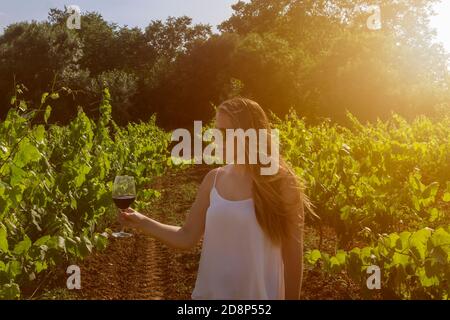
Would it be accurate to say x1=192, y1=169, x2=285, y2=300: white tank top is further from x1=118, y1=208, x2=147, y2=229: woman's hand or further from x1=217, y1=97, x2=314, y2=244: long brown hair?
x1=118, y1=208, x2=147, y2=229: woman's hand

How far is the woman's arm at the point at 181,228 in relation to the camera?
2.49 m

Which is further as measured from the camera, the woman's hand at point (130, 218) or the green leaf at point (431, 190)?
the green leaf at point (431, 190)

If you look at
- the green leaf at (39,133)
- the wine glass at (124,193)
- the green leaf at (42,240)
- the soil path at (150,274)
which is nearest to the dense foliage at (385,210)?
the soil path at (150,274)

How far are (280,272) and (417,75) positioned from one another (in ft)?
75.1

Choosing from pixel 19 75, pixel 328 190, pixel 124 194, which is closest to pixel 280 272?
pixel 124 194

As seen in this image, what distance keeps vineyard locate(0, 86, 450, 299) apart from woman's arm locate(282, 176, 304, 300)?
1.14m

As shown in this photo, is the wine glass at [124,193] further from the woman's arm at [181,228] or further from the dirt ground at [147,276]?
the dirt ground at [147,276]

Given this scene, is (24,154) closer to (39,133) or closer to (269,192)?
(39,133)

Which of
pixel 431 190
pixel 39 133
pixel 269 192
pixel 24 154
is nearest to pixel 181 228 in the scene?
pixel 269 192

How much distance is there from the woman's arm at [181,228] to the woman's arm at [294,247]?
15.4 inches

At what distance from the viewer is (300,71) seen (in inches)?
1056

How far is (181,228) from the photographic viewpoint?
254cm

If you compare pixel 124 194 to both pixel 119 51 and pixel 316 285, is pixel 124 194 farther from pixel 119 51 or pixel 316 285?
pixel 119 51
